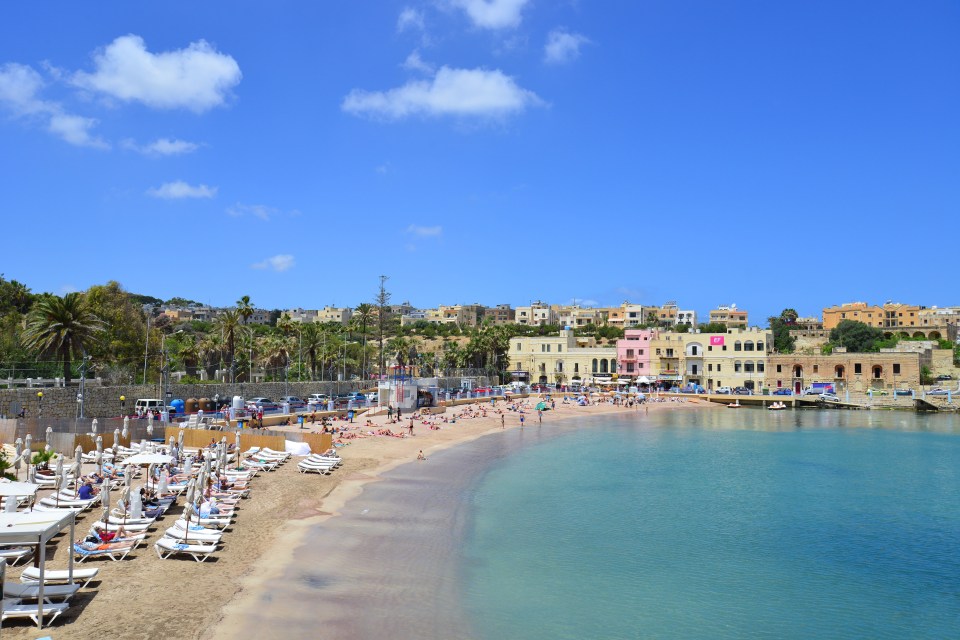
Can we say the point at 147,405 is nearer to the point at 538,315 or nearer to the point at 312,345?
the point at 312,345

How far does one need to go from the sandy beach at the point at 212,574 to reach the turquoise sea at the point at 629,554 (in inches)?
22.9

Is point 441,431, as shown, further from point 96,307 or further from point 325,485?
point 96,307

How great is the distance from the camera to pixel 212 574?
16375 mm

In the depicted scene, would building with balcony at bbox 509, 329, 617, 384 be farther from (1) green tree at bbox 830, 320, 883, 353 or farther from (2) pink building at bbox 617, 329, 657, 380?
(1) green tree at bbox 830, 320, 883, 353

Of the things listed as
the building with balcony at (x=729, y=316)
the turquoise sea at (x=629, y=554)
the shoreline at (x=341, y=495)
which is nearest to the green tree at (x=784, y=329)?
the building with balcony at (x=729, y=316)

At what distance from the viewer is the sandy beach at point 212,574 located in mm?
13148

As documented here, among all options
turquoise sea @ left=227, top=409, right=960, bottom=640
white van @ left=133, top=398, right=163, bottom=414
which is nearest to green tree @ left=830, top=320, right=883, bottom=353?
turquoise sea @ left=227, top=409, right=960, bottom=640

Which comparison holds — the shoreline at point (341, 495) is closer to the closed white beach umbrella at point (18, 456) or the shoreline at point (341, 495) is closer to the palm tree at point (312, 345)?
the closed white beach umbrella at point (18, 456)

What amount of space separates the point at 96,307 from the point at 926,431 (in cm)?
6819

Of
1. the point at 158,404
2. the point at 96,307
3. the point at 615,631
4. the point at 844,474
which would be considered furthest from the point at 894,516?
the point at 96,307

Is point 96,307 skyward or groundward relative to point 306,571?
A: skyward

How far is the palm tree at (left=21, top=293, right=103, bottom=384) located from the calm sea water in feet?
91.9

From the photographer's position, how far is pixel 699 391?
294 feet

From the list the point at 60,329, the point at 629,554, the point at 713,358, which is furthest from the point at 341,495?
the point at 713,358
